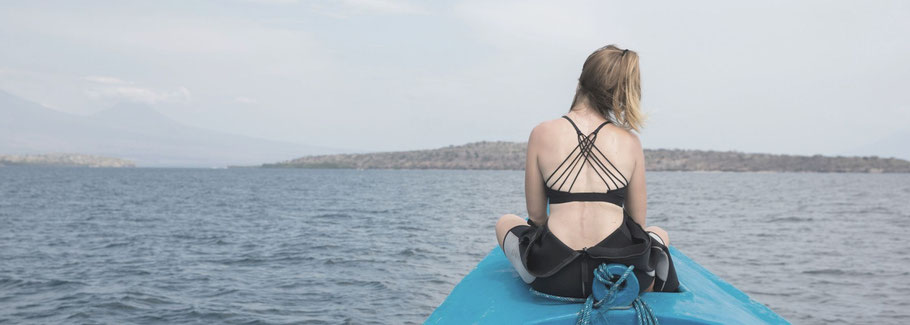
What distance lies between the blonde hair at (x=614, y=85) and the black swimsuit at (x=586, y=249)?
0.60 ft

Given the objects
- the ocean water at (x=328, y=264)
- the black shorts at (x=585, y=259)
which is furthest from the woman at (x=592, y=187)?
the ocean water at (x=328, y=264)

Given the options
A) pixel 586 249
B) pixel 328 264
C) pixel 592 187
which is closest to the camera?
pixel 586 249

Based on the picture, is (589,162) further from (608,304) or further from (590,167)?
(608,304)

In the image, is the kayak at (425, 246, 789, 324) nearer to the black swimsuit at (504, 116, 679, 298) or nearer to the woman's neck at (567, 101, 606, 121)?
the black swimsuit at (504, 116, 679, 298)

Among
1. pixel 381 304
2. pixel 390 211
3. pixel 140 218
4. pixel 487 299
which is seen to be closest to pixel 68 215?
pixel 140 218

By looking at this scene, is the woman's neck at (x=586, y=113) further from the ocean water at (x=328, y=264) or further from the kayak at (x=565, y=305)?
the ocean water at (x=328, y=264)

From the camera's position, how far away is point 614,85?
13.0ft

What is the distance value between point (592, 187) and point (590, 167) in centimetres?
13

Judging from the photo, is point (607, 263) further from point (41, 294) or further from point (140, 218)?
point (140, 218)

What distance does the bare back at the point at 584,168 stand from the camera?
3.87 metres

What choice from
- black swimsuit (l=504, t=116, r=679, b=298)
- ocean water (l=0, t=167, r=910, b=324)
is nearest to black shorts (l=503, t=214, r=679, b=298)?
black swimsuit (l=504, t=116, r=679, b=298)

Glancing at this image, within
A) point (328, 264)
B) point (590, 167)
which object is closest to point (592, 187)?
point (590, 167)

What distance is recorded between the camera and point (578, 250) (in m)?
3.82

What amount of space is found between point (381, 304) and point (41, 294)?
24.1 ft
